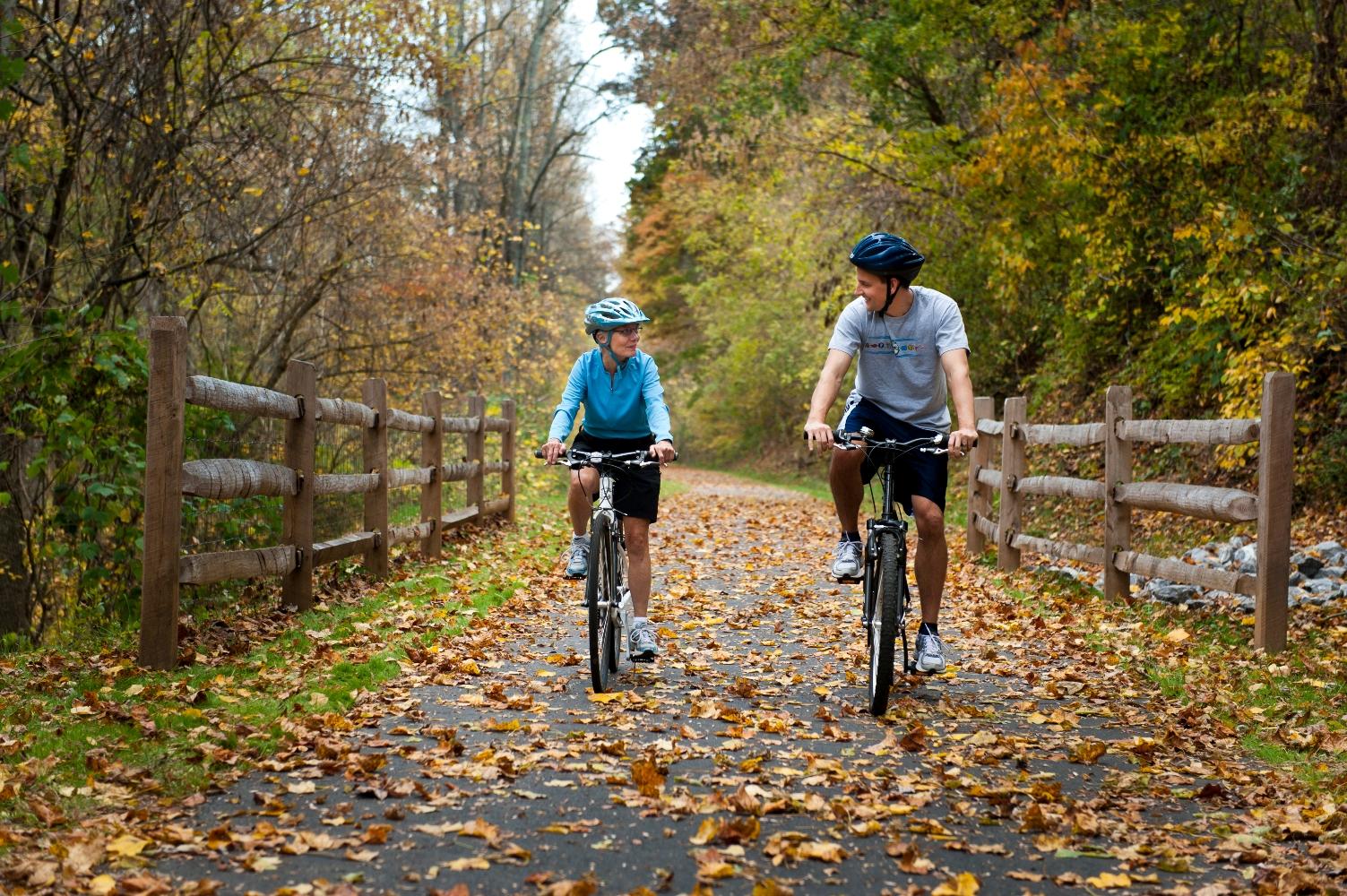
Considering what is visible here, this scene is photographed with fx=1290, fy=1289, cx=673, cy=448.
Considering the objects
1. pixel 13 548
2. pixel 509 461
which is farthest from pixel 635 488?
pixel 509 461

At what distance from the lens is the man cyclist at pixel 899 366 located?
20.9 ft

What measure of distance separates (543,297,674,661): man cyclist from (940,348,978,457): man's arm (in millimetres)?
1521

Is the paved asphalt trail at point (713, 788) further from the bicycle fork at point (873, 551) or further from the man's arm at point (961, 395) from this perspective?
the man's arm at point (961, 395)

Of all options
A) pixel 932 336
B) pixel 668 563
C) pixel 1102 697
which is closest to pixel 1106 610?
pixel 1102 697

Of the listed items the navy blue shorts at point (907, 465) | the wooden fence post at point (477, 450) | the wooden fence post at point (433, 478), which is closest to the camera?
the navy blue shorts at point (907, 465)

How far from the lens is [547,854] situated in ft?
13.5

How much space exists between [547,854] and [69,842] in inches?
58.9

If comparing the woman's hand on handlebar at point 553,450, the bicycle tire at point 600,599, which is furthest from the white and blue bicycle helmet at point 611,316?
the bicycle tire at point 600,599

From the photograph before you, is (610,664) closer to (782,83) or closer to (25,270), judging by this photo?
(25,270)

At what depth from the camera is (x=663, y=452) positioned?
6426mm

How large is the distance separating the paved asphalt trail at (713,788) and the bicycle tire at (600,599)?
191 millimetres

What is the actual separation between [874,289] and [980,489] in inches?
305

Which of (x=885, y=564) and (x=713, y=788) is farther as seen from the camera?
(x=885, y=564)

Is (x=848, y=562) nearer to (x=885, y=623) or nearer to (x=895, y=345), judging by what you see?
(x=885, y=623)
